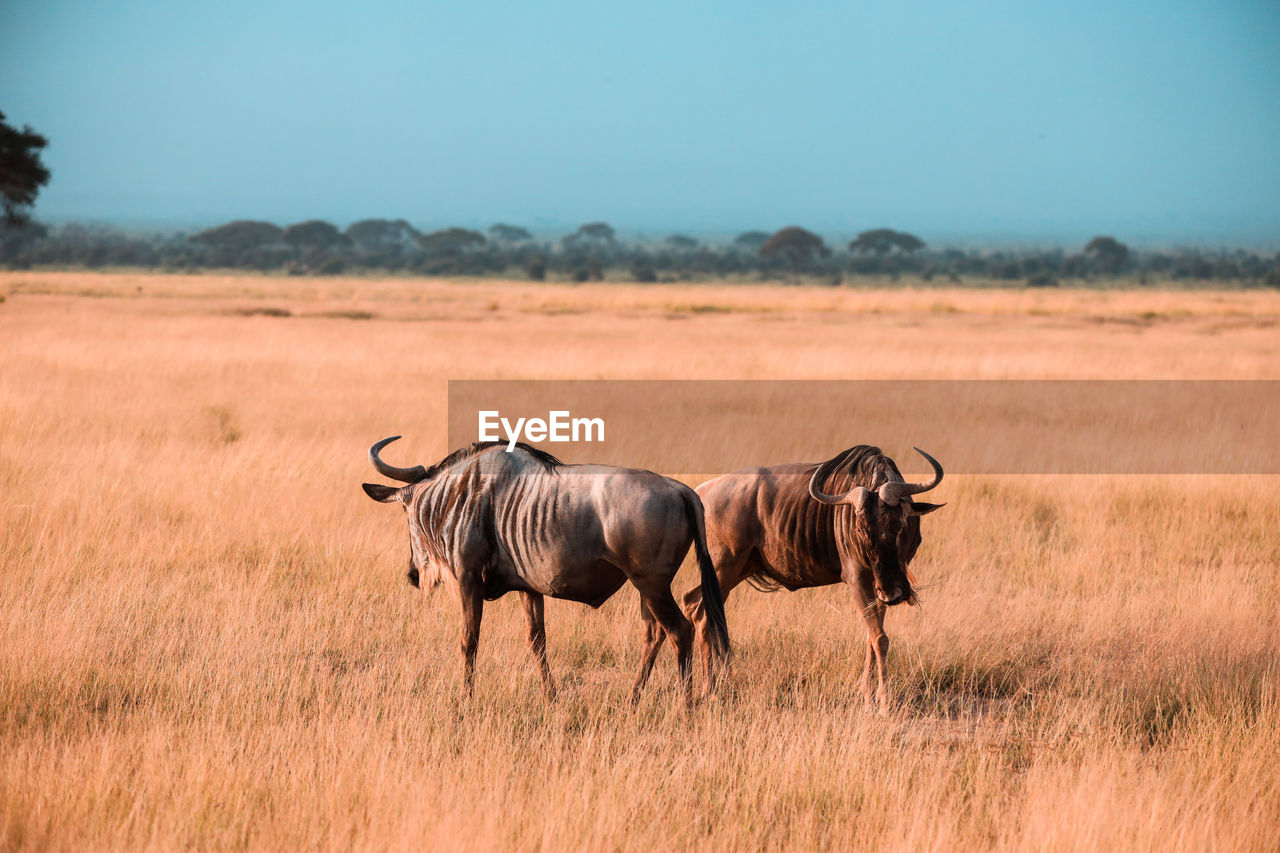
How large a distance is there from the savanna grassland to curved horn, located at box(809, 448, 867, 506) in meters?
0.88

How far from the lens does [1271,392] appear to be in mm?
15766

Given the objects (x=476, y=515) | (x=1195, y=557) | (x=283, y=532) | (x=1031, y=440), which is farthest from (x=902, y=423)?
(x=476, y=515)

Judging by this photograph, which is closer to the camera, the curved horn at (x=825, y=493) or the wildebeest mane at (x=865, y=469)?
the curved horn at (x=825, y=493)

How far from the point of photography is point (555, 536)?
4461mm

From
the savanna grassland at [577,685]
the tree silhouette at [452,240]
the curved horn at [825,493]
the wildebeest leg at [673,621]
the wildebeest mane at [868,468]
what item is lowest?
the savanna grassland at [577,685]

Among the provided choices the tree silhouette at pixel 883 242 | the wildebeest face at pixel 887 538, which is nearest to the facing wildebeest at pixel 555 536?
the wildebeest face at pixel 887 538

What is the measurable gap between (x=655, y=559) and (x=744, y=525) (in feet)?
2.87

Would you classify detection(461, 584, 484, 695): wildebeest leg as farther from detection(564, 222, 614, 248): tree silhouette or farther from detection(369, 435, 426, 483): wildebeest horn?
detection(564, 222, 614, 248): tree silhouette

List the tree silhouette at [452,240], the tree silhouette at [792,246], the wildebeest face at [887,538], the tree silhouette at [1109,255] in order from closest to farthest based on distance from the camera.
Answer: the wildebeest face at [887,538]
the tree silhouette at [792,246]
the tree silhouette at [1109,255]
the tree silhouette at [452,240]

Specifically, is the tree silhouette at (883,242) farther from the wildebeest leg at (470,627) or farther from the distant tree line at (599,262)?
the wildebeest leg at (470,627)

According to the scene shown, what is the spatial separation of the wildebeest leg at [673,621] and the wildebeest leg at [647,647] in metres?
0.27

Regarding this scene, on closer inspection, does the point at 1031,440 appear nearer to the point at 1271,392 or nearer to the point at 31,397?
the point at 1271,392

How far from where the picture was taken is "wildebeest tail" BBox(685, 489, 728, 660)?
4.44 metres

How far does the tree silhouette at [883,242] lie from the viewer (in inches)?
4299
